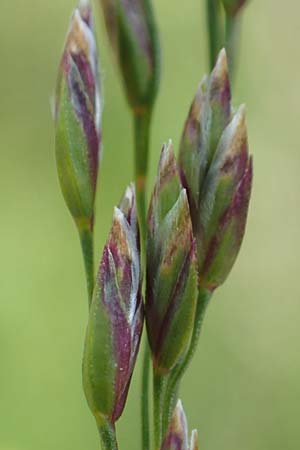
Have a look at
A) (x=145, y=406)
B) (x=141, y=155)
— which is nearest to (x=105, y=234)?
(x=141, y=155)

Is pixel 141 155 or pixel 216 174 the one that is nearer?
pixel 216 174

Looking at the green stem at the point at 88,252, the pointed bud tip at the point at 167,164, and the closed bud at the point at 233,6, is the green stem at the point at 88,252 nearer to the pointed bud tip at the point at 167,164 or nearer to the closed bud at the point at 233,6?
the pointed bud tip at the point at 167,164

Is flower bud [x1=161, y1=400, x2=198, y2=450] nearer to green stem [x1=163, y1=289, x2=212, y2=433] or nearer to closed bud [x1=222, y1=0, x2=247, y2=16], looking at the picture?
green stem [x1=163, y1=289, x2=212, y2=433]

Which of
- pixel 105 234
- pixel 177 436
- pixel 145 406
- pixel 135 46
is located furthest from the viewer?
pixel 105 234

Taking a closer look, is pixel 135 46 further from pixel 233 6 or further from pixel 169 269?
pixel 169 269

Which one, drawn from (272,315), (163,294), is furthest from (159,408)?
(272,315)

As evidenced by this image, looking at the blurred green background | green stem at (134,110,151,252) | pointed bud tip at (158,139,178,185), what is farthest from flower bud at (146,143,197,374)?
the blurred green background
